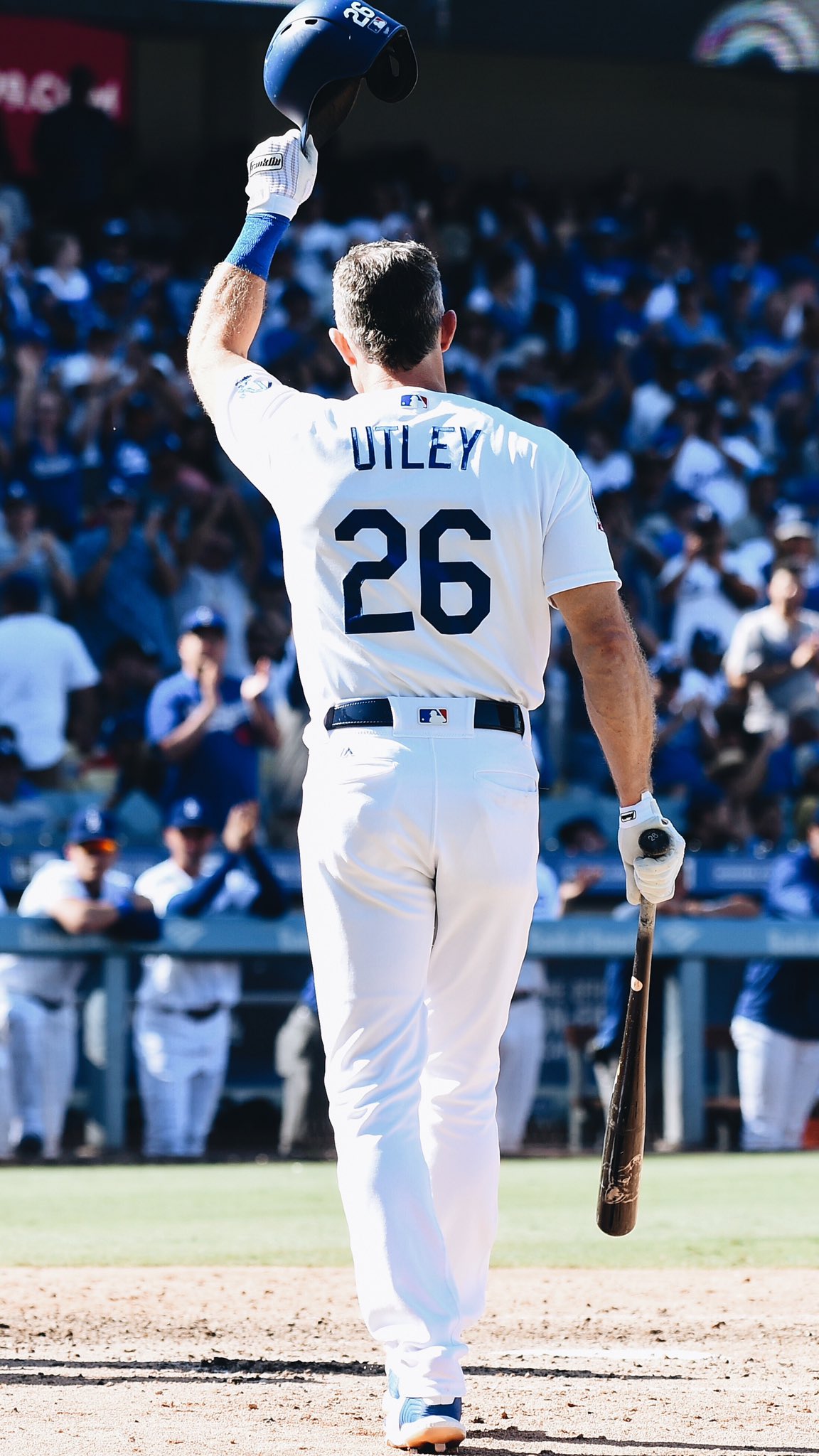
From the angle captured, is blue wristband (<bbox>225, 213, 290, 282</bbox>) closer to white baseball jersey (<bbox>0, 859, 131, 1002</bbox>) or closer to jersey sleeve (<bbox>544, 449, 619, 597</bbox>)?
jersey sleeve (<bbox>544, 449, 619, 597</bbox>)

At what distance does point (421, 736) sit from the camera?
3.45 meters

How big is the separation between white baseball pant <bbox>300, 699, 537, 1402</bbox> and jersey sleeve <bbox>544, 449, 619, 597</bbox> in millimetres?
273

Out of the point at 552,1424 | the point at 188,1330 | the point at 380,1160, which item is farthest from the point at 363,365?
the point at 188,1330

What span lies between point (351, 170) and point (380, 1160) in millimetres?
14426

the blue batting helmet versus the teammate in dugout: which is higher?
the blue batting helmet

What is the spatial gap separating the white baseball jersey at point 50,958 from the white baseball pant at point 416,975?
5362 mm

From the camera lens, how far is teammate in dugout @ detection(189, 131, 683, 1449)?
3416 mm

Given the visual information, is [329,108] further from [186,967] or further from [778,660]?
[778,660]

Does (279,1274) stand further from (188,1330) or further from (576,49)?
(576,49)

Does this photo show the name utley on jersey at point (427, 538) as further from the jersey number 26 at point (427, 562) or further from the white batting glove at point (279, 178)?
the white batting glove at point (279, 178)

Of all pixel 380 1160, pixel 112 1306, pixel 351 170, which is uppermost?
pixel 351 170

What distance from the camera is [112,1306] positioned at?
5.05 metres

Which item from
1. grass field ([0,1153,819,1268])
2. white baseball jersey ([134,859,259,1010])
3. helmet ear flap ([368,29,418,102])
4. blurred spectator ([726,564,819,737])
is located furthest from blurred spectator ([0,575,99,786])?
helmet ear flap ([368,29,418,102])

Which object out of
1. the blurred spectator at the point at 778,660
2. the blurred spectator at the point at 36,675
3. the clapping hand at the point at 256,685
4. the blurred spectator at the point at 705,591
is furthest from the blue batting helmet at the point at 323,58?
the blurred spectator at the point at 705,591
